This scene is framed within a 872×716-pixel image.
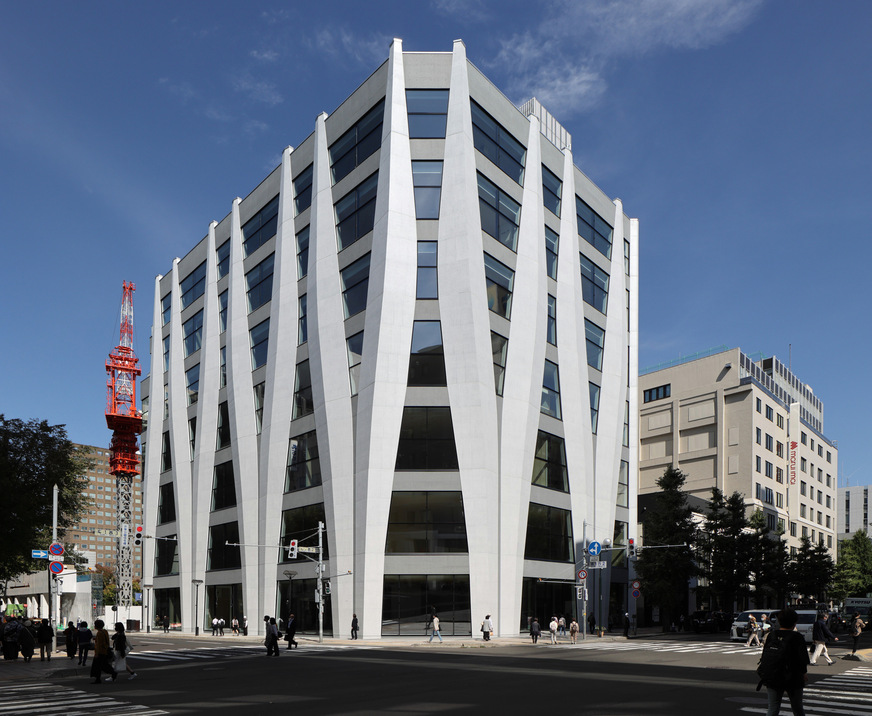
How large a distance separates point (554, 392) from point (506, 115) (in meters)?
18.9

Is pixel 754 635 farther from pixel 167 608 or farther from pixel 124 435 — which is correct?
pixel 124 435

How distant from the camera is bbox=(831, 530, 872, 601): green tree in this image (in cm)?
10144

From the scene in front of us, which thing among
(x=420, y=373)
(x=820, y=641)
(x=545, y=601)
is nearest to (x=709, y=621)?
(x=545, y=601)

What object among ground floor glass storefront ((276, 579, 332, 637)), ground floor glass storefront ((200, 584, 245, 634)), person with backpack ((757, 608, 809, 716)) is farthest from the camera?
ground floor glass storefront ((200, 584, 245, 634))

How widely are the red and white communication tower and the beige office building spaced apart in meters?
60.1

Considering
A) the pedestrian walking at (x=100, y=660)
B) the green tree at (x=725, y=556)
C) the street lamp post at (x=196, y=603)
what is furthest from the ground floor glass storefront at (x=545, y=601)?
the pedestrian walking at (x=100, y=660)

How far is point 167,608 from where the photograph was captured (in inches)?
2958

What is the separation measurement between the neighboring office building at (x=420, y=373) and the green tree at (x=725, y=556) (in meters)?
6.06

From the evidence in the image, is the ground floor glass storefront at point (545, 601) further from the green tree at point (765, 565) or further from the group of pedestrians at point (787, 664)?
the group of pedestrians at point (787, 664)

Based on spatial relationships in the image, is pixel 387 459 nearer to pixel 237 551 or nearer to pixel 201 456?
pixel 237 551

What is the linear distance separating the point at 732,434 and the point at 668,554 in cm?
3430

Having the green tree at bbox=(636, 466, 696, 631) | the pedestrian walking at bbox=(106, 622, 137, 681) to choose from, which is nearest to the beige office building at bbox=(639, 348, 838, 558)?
the green tree at bbox=(636, 466, 696, 631)

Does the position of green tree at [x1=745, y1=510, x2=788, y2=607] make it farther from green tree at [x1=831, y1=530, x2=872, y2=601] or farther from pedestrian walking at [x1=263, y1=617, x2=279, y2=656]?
pedestrian walking at [x1=263, y1=617, x2=279, y2=656]

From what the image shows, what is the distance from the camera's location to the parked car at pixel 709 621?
59.9 meters
